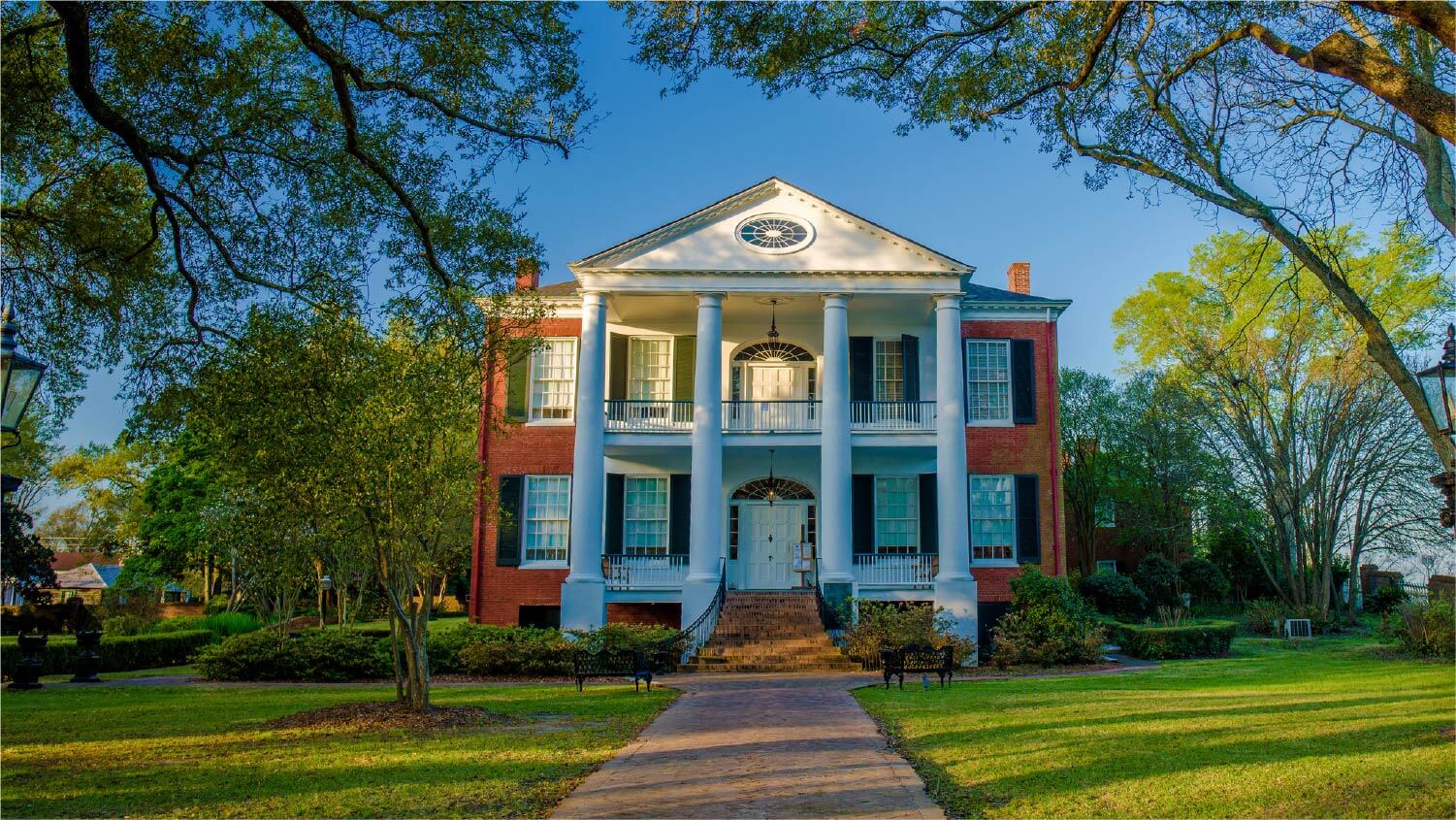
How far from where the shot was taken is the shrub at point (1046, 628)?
19.5 metres

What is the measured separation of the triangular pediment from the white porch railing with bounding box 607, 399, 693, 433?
128 inches

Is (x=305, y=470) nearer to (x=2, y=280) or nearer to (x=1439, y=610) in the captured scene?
(x=2, y=280)

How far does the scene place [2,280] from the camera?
12391 mm

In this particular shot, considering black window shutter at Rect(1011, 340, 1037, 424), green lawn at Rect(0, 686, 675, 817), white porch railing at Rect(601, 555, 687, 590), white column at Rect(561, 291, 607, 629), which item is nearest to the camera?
green lawn at Rect(0, 686, 675, 817)

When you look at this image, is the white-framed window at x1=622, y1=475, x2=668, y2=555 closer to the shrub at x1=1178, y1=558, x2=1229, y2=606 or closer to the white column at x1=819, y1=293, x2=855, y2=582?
the white column at x1=819, y1=293, x2=855, y2=582

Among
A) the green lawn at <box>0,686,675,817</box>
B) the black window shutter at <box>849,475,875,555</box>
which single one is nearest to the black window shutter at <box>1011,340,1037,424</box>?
the black window shutter at <box>849,475,875,555</box>

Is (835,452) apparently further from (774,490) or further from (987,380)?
(987,380)

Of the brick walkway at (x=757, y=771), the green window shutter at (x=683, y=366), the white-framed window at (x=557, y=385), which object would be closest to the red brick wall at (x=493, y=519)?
the white-framed window at (x=557, y=385)

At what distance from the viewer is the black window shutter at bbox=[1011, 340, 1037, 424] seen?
946 inches

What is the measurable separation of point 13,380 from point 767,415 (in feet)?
56.7

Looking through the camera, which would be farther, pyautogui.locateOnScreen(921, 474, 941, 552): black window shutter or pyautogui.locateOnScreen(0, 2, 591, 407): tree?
pyautogui.locateOnScreen(921, 474, 941, 552): black window shutter

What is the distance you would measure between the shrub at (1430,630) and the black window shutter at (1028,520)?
7069 mm

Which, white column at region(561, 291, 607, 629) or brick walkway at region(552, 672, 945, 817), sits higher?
white column at region(561, 291, 607, 629)

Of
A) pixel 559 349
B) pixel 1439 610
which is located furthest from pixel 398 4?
pixel 1439 610
